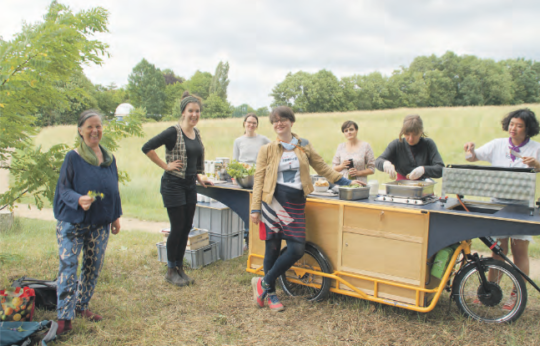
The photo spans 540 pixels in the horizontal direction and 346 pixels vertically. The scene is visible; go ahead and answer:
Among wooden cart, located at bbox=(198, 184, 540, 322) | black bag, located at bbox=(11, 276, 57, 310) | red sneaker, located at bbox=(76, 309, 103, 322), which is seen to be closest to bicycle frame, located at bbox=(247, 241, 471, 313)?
wooden cart, located at bbox=(198, 184, 540, 322)

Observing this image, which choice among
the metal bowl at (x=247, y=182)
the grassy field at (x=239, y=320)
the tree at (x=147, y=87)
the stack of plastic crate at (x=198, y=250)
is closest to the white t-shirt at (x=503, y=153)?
the grassy field at (x=239, y=320)

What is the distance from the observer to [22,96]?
3379mm

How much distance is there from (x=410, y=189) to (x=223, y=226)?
2.63m

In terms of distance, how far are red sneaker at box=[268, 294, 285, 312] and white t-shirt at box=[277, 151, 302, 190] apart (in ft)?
3.56

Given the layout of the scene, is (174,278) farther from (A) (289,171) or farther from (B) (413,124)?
(B) (413,124)

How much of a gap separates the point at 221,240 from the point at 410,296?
104 inches

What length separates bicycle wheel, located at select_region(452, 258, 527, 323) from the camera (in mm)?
3012

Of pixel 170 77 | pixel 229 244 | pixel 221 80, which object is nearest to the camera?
pixel 229 244

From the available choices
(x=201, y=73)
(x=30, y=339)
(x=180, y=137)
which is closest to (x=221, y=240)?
(x=180, y=137)

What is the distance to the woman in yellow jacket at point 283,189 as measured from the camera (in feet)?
11.1

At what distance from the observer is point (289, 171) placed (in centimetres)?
341

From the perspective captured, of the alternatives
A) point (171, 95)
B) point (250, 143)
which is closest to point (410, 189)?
point (250, 143)

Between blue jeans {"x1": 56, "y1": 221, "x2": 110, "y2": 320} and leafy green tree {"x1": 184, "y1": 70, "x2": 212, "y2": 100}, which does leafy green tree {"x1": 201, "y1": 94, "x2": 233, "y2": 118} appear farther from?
blue jeans {"x1": 56, "y1": 221, "x2": 110, "y2": 320}

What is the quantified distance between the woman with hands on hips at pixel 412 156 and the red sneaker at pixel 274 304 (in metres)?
1.61
